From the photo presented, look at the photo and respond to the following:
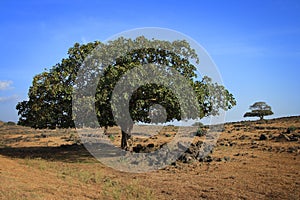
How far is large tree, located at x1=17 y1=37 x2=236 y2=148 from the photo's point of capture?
57.1ft

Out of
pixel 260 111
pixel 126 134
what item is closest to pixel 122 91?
pixel 126 134

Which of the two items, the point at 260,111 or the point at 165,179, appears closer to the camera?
the point at 165,179

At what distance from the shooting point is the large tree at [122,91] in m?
17.4

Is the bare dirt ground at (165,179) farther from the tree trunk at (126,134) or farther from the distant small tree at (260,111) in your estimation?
the distant small tree at (260,111)

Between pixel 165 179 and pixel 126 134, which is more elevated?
pixel 126 134

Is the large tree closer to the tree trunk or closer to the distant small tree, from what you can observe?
the tree trunk

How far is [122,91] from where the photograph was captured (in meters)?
17.4

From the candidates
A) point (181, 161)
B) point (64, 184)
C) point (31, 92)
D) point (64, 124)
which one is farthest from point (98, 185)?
point (31, 92)

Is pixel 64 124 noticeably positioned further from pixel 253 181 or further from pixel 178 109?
pixel 253 181

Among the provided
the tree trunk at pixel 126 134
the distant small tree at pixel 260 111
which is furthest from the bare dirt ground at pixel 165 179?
the distant small tree at pixel 260 111

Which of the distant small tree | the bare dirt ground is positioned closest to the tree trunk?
the bare dirt ground

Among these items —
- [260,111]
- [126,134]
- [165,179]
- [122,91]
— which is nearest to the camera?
[165,179]

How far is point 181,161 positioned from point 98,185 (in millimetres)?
6504

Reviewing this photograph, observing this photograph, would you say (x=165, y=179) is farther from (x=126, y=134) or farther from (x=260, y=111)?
(x=260, y=111)
